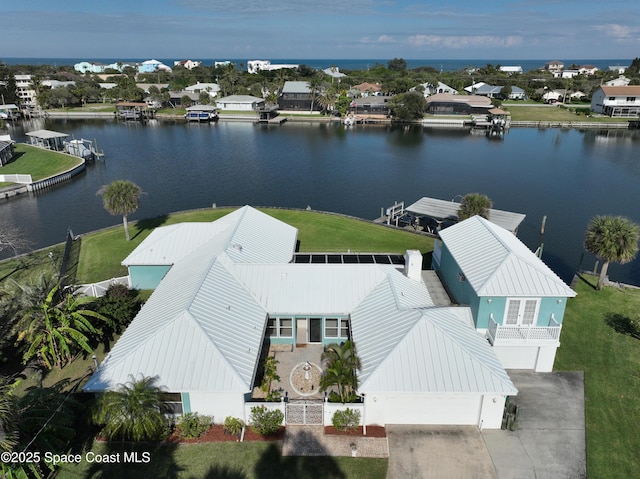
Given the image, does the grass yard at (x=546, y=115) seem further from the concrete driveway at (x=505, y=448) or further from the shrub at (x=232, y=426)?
the shrub at (x=232, y=426)

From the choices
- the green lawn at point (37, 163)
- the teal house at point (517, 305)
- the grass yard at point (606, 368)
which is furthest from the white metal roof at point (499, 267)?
the green lawn at point (37, 163)

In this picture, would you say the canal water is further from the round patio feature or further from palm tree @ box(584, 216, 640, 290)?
the round patio feature

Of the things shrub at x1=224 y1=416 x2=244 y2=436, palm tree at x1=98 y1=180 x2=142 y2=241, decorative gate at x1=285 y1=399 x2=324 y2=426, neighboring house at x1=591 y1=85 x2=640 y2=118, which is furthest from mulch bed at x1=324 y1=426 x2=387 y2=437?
neighboring house at x1=591 y1=85 x2=640 y2=118

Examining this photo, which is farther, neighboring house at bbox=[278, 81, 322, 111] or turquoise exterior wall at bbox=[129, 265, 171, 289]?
neighboring house at bbox=[278, 81, 322, 111]

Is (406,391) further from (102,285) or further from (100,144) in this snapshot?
(100,144)

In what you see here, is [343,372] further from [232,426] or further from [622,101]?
[622,101]

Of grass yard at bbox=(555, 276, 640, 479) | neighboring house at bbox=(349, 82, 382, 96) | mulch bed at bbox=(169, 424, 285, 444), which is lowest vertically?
grass yard at bbox=(555, 276, 640, 479)

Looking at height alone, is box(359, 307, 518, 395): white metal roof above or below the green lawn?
above
